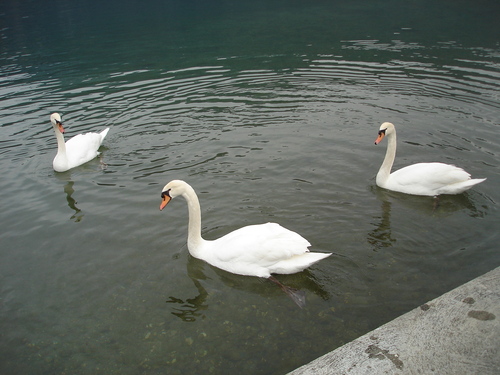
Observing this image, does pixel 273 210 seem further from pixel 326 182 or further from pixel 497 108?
pixel 497 108

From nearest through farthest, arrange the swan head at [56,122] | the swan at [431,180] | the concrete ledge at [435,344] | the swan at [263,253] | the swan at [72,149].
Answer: the concrete ledge at [435,344] < the swan at [263,253] < the swan at [431,180] < the swan at [72,149] < the swan head at [56,122]

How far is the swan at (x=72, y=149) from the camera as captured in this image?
10.6m

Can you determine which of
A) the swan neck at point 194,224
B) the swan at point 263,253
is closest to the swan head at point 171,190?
the swan at point 263,253

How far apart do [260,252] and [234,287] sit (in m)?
0.68

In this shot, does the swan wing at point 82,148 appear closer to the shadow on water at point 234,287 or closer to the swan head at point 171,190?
the swan head at point 171,190

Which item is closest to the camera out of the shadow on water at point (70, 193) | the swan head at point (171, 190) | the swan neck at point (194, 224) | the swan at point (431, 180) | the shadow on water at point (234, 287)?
the shadow on water at point (234, 287)

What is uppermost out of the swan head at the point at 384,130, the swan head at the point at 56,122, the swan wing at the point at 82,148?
the swan head at the point at 384,130

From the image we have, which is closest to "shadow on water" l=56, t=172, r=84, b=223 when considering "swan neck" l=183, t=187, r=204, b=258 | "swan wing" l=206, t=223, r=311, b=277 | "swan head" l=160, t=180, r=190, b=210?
"swan head" l=160, t=180, r=190, b=210

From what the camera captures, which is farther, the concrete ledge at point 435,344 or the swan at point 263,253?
the swan at point 263,253

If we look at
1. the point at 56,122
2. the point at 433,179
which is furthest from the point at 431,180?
the point at 56,122

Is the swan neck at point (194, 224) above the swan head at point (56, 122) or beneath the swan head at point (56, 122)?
beneath

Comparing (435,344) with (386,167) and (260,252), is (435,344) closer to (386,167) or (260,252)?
(260,252)

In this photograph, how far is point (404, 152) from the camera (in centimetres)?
1042

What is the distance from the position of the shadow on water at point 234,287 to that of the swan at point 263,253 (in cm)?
14
